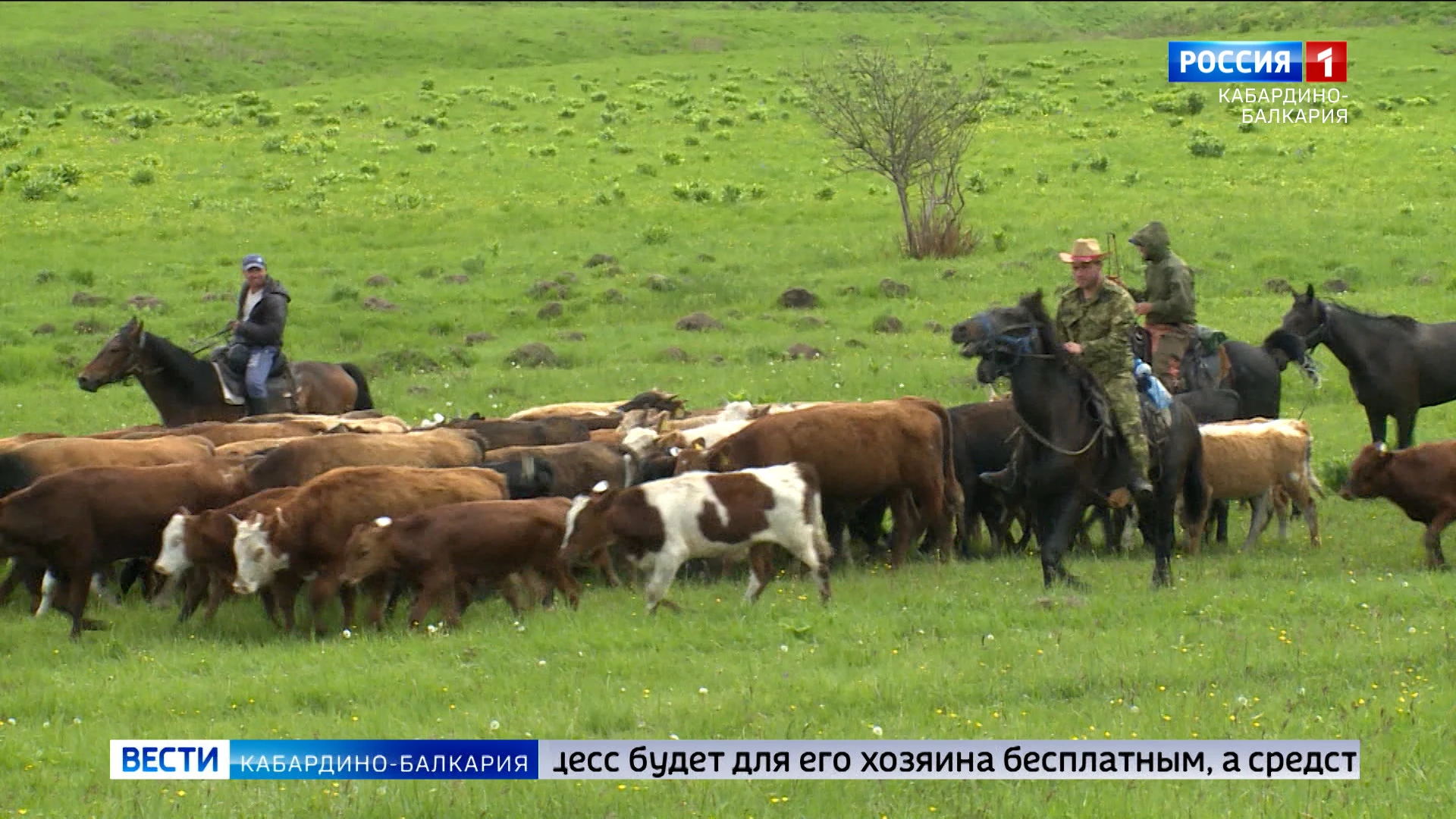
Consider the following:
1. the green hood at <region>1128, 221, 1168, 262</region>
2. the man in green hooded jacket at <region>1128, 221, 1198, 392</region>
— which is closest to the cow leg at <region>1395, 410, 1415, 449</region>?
the man in green hooded jacket at <region>1128, 221, 1198, 392</region>

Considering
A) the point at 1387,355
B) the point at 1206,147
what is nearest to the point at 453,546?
the point at 1387,355

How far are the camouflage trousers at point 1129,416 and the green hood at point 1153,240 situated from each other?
2.97 metres

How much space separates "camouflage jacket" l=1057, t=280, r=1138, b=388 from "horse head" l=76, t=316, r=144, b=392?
1043 cm

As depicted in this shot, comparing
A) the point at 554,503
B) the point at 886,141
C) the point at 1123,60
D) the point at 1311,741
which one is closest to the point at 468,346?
the point at 886,141

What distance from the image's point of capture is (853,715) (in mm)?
9203

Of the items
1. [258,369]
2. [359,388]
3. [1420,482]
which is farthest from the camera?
[359,388]

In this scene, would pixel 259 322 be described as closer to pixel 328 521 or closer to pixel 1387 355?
pixel 328 521

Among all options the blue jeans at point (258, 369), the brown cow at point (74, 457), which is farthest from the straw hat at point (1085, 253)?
the blue jeans at point (258, 369)

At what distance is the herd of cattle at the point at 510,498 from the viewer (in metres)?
12.2

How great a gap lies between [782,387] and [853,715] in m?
13.0

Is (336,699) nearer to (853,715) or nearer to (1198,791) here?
(853,715)

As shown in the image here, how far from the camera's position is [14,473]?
1446 centimetres

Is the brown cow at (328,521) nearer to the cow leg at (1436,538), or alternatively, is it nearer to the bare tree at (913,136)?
the cow leg at (1436,538)

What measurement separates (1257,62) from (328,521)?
163 ft
